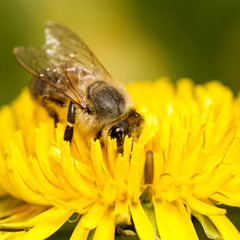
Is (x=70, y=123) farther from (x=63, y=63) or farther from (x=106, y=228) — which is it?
(x=106, y=228)

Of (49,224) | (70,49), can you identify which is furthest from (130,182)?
(70,49)

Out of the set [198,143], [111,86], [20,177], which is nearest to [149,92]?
[111,86]

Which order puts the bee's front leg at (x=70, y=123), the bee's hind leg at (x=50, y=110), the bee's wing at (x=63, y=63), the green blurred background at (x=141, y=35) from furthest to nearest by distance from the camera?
the green blurred background at (x=141, y=35), the bee's hind leg at (x=50, y=110), the bee's wing at (x=63, y=63), the bee's front leg at (x=70, y=123)

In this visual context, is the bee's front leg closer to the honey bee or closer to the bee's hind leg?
the honey bee

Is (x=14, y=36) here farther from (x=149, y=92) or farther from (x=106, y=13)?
(x=149, y=92)

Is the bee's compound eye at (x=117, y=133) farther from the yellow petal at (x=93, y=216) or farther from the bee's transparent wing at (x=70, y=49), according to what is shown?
the bee's transparent wing at (x=70, y=49)

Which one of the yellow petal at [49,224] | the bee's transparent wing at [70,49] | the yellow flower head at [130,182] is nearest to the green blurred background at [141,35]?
the bee's transparent wing at [70,49]
